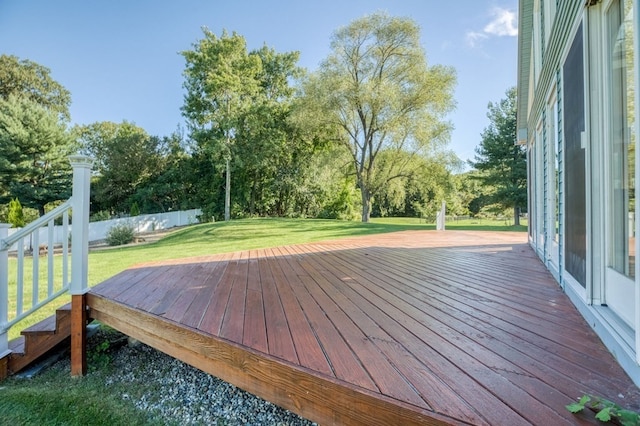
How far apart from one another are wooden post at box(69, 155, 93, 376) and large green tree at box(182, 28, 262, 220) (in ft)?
52.1

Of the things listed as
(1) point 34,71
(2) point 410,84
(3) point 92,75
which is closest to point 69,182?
(3) point 92,75

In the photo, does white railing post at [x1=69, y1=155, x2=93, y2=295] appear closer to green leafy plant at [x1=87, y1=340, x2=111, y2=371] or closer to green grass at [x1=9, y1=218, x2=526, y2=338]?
green leafy plant at [x1=87, y1=340, x2=111, y2=371]

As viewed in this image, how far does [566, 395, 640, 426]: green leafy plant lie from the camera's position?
88 cm

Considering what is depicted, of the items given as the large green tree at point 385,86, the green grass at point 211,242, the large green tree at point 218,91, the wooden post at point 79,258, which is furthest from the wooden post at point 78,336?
the large green tree at point 218,91

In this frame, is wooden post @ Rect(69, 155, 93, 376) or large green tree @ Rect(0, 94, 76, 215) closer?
wooden post @ Rect(69, 155, 93, 376)

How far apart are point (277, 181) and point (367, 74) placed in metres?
8.29

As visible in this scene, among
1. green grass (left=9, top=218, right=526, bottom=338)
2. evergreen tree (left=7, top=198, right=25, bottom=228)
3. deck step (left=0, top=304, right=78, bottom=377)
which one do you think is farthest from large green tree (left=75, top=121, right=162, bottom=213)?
deck step (left=0, top=304, right=78, bottom=377)

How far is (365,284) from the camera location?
9.09ft

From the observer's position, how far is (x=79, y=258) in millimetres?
2492

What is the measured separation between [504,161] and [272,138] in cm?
1322

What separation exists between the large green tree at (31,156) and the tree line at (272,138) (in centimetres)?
6

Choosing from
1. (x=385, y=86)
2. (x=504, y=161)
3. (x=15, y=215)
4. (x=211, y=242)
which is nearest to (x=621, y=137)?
(x=211, y=242)

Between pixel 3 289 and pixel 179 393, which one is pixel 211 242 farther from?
pixel 179 393

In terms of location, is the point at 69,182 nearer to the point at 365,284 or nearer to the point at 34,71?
the point at 34,71
